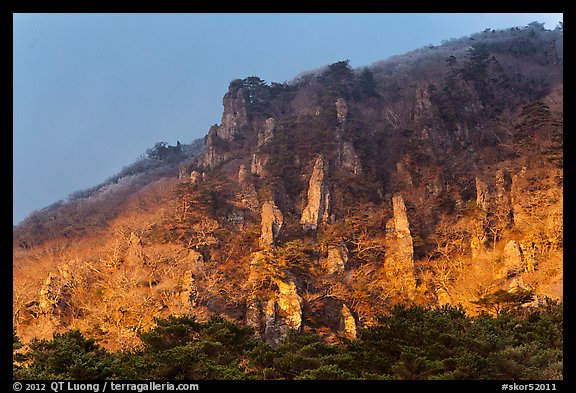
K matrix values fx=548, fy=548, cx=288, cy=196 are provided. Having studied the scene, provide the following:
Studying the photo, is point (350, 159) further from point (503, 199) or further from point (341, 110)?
point (503, 199)

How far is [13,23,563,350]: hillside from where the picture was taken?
2294 centimetres

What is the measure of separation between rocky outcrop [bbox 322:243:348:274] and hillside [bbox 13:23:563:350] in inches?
2.8

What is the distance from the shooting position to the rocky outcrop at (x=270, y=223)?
26.1 meters

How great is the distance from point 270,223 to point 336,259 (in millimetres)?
3668

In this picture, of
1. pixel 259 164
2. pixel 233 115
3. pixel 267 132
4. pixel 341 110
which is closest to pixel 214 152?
pixel 267 132

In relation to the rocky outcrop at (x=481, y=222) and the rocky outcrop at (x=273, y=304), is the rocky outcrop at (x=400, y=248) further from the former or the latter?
the rocky outcrop at (x=273, y=304)

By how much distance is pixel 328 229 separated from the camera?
27.4m

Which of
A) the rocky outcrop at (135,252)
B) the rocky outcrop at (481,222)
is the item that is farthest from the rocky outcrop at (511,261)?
the rocky outcrop at (135,252)

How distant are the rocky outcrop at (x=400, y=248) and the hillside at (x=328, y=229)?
0.22ft

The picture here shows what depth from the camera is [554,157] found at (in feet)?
85.6

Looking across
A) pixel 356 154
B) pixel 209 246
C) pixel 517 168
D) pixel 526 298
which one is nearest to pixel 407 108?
pixel 356 154
